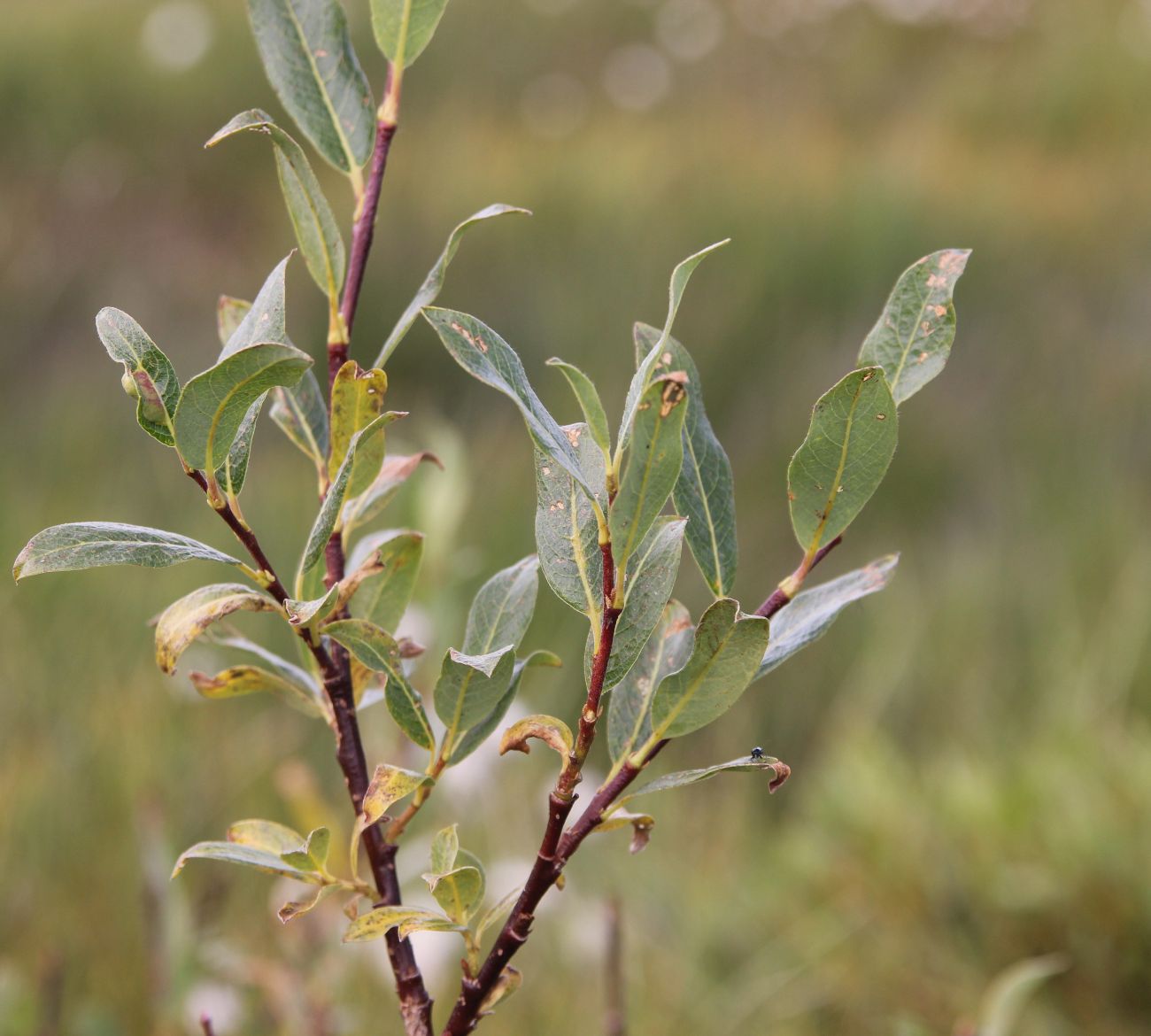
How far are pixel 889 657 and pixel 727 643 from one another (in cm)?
256

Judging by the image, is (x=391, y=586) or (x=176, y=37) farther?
(x=176, y=37)

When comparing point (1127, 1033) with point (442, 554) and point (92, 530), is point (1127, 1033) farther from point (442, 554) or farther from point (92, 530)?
point (92, 530)

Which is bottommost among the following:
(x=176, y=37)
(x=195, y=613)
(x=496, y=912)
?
(x=496, y=912)

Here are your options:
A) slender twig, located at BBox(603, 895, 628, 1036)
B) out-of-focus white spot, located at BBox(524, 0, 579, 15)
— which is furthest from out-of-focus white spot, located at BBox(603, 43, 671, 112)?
slender twig, located at BBox(603, 895, 628, 1036)

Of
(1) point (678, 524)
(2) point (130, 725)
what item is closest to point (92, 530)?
(1) point (678, 524)

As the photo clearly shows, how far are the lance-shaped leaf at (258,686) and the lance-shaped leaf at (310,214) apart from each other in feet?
0.36

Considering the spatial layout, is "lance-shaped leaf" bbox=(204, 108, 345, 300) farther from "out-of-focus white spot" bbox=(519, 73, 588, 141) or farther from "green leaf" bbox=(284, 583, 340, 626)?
"out-of-focus white spot" bbox=(519, 73, 588, 141)

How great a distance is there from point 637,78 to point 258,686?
5298 millimetres

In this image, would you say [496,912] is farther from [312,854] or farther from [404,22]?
[404,22]

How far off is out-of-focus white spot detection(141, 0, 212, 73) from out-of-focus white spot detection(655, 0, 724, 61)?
78.5 inches

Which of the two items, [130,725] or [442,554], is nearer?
[442,554]

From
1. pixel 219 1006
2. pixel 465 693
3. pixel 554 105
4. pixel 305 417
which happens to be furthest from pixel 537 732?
pixel 554 105

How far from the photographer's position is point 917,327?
33cm

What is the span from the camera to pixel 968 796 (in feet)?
4.88
